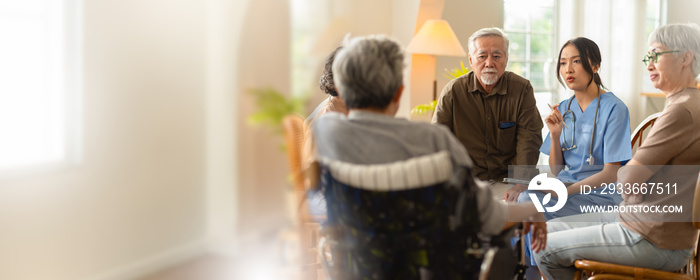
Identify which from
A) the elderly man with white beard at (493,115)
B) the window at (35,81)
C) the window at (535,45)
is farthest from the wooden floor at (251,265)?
the window at (535,45)

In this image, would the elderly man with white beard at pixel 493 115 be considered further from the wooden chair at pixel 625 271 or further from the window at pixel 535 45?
the window at pixel 535 45

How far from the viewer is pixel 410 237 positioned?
0.92 meters

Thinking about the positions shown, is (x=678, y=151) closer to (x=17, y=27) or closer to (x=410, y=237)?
(x=410, y=237)

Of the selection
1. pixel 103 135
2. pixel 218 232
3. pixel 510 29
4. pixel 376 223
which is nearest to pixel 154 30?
pixel 103 135

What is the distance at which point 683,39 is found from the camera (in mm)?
1376

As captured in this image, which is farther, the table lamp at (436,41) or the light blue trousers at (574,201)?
the table lamp at (436,41)

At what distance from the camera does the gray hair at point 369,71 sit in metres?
0.88

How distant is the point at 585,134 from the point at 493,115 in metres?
0.27

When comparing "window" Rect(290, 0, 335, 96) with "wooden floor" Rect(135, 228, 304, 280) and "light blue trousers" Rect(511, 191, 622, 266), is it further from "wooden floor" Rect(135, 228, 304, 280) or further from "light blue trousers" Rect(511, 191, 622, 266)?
"light blue trousers" Rect(511, 191, 622, 266)

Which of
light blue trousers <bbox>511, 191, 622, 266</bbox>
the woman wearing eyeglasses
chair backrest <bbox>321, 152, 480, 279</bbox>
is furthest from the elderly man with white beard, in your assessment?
chair backrest <bbox>321, 152, 480, 279</bbox>

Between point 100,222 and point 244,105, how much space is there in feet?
0.75

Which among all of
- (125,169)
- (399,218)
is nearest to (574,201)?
(399,218)

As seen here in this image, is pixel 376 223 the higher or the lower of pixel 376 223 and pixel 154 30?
the lower

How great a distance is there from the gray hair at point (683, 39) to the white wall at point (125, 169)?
1144 millimetres
